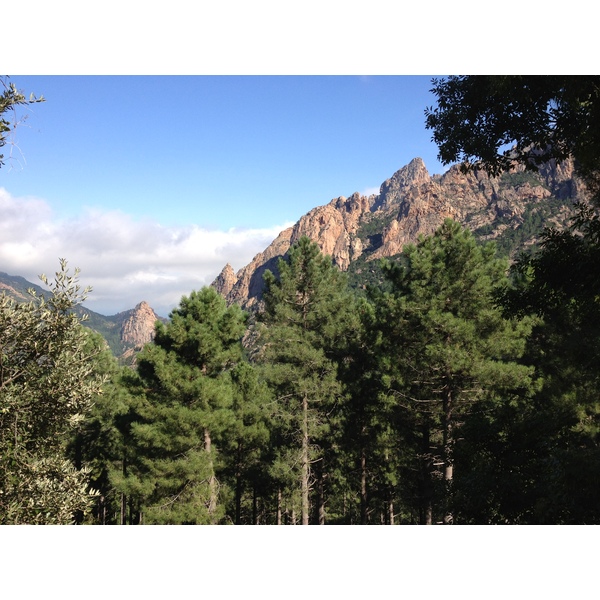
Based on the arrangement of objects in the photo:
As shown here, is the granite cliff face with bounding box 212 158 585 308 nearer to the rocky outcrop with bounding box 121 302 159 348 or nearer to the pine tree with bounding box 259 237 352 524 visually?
the rocky outcrop with bounding box 121 302 159 348

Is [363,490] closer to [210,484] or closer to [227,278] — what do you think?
[210,484]

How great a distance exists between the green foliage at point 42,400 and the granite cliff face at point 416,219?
2039 inches

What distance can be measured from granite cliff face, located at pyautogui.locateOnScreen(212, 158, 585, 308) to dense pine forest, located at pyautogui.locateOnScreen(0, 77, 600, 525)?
45.8 metres

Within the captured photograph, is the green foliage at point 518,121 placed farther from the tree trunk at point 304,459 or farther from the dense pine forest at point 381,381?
the tree trunk at point 304,459

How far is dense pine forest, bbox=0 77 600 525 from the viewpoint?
2.43 m

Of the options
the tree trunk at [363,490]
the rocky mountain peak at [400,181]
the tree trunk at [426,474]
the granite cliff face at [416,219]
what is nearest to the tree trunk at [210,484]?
the tree trunk at [363,490]

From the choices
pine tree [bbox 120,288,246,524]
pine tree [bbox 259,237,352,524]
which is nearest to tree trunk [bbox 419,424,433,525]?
pine tree [bbox 259,237,352,524]

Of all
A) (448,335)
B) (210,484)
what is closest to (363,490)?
(210,484)

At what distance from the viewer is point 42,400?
237 centimetres
